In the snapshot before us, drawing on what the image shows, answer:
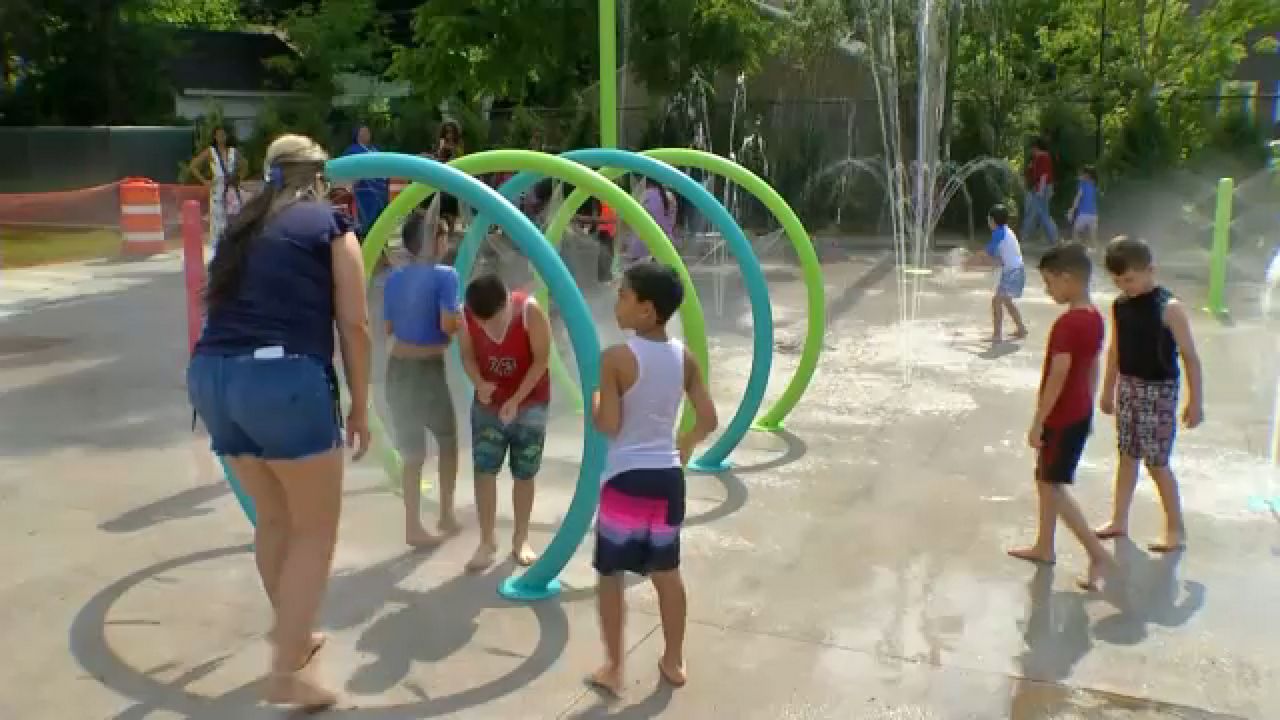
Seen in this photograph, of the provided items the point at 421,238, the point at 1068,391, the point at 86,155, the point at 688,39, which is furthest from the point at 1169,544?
the point at 86,155

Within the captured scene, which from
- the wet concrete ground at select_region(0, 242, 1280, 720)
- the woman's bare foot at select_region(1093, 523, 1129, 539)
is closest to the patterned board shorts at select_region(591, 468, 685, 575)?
the wet concrete ground at select_region(0, 242, 1280, 720)

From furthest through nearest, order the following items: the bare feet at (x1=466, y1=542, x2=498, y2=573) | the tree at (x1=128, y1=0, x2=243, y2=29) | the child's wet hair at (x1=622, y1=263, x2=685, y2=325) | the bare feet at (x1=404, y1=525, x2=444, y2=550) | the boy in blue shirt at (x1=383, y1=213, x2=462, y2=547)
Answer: the tree at (x1=128, y1=0, x2=243, y2=29), the bare feet at (x1=404, y1=525, x2=444, y2=550), the boy in blue shirt at (x1=383, y1=213, x2=462, y2=547), the bare feet at (x1=466, y1=542, x2=498, y2=573), the child's wet hair at (x1=622, y1=263, x2=685, y2=325)

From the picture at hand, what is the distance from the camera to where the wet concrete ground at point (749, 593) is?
4.07m

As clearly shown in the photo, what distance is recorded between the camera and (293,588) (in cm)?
385

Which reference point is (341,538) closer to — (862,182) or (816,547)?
(816,547)

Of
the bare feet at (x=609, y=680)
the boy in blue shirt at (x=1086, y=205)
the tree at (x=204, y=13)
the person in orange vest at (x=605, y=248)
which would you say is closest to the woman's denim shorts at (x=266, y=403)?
the bare feet at (x=609, y=680)

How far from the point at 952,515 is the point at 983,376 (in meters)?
3.40

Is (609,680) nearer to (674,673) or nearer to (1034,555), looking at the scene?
(674,673)

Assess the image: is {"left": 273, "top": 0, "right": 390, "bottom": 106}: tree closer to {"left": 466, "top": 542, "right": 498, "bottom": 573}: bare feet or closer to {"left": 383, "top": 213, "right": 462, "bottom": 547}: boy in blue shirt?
{"left": 383, "top": 213, "right": 462, "bottom": 547}: boy in blue shirt

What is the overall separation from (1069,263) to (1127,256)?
338 millimetres

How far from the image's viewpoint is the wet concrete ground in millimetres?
4066

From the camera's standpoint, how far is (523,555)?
527 centimetres

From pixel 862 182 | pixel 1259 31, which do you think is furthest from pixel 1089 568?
pixel 1259 31

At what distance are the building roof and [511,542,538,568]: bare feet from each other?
3067 cm
